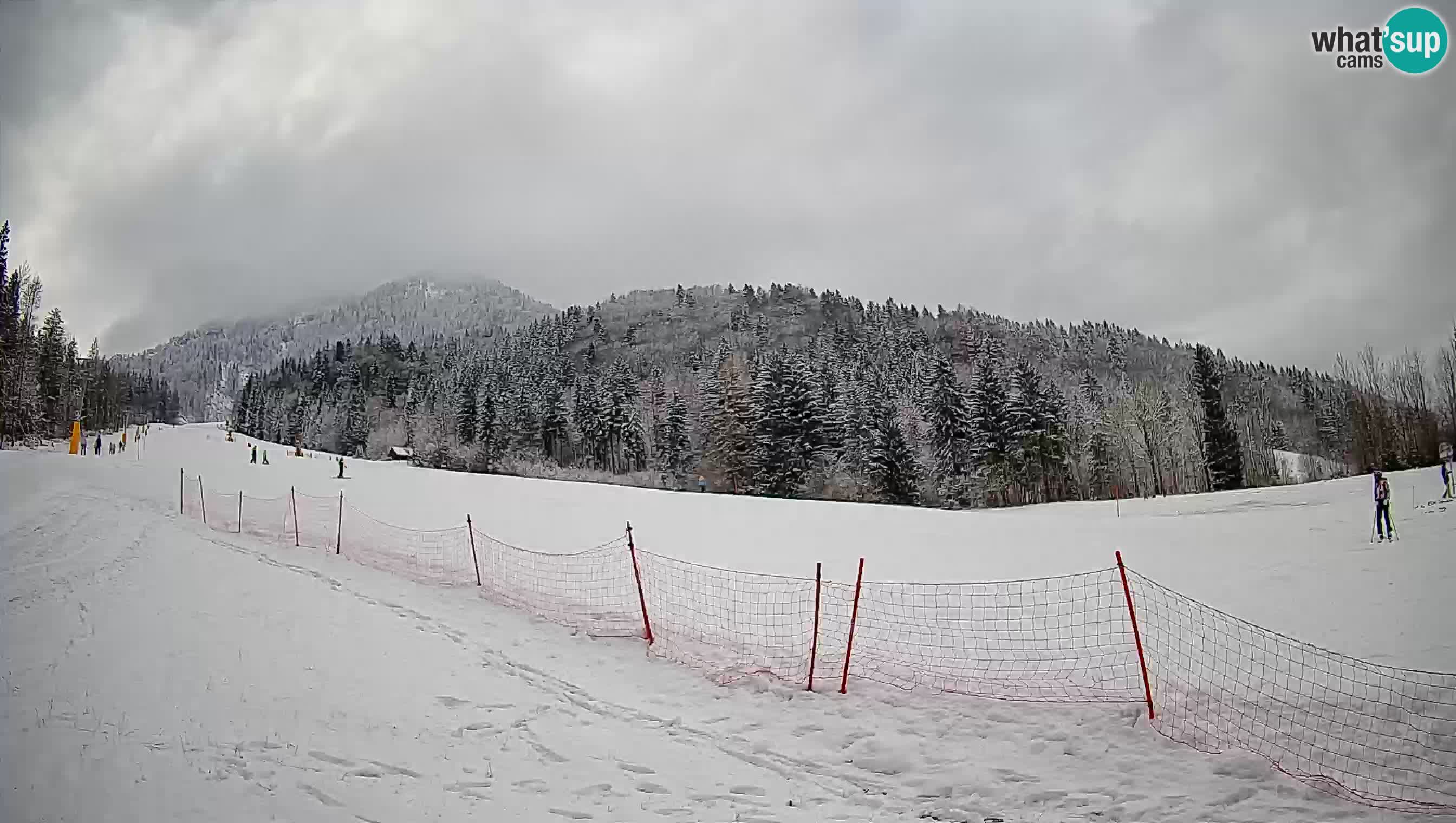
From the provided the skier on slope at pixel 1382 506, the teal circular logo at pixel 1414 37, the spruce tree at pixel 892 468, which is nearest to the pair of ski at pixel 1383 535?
the skier on slope at pixel 1382 506

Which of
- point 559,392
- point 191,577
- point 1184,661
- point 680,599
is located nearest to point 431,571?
point 191,577

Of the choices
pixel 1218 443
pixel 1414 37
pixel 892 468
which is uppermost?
pixel 1414 37

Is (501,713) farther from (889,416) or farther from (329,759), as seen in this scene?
(889,416)

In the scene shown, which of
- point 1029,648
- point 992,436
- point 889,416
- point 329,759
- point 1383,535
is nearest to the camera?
point 329,759

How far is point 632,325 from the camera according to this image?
166875mm

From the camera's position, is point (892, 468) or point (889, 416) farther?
point (889, 416)

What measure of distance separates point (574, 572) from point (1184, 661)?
11049 mm

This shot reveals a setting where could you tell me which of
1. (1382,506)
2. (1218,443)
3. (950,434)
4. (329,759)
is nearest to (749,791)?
(329,759)

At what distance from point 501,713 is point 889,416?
47.8 metres

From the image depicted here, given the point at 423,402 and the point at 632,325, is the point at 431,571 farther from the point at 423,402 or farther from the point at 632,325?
the point at 632,325

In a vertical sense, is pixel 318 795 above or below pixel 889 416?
below

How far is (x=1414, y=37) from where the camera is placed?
754 centimetres

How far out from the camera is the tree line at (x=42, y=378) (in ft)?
47.2

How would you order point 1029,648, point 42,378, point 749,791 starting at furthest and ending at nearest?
point 42,378
point 1029,648
point 749,791
